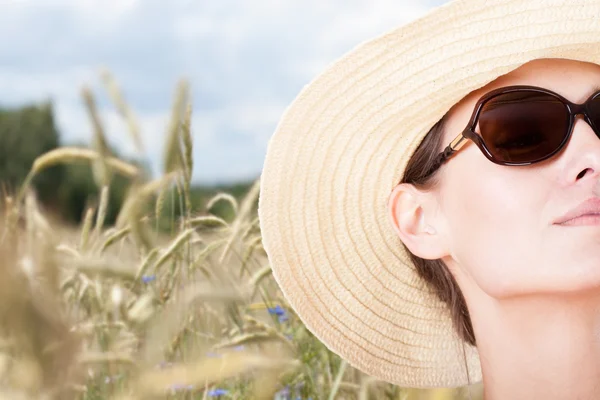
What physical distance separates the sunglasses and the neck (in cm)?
28

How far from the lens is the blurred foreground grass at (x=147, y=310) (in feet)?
2.10

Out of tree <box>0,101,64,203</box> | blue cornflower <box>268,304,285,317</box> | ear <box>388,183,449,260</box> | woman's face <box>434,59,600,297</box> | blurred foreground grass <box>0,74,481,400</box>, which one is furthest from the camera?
tree <box>0,101,64,203</box>

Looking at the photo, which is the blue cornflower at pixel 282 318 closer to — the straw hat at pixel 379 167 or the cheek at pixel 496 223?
the straw hat at pixel 379 167

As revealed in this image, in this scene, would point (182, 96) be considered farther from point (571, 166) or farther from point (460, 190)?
point (571, 166)

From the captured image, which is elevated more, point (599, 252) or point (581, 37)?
point (581, 37)

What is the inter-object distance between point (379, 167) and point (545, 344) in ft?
1.86

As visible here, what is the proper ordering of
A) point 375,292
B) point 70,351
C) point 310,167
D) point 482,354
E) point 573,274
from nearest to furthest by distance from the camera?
point 70,351 < point 573,274 < point 482,354 < point 310,167 < point 375,292

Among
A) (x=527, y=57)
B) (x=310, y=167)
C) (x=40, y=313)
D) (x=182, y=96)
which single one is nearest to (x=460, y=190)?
(x=527, y=57)

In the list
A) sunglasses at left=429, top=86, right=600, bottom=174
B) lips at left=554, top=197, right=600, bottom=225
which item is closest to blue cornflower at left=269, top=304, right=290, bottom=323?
sunglasses at left=429, top=86, right=600, bottom=174

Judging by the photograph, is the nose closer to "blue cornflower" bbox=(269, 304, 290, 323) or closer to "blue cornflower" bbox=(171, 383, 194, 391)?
"blue cornflower" bbox=(171, 383, 194, 391)

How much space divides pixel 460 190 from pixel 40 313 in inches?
45.1

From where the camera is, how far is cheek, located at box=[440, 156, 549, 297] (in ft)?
4.91

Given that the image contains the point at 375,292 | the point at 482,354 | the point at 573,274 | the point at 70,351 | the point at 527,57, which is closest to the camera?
the point at 70,351

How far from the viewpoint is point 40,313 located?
2.11 ft
